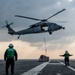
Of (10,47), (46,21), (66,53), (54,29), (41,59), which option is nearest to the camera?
(10,47)

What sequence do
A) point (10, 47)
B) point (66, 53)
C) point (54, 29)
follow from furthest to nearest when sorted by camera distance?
point (54, 29) → point (66, 53) → point (10, 47)

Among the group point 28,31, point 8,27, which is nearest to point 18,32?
point 28,31

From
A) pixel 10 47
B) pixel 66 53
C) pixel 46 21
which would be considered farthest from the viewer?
pixel 46 21

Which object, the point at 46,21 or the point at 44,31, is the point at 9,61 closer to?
the point at 44,31

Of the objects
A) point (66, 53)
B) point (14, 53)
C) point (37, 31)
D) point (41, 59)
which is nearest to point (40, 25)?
point (37, 31)

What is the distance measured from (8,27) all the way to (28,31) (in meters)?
20.9

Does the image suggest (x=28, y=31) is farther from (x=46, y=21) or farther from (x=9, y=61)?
(x=9, y=61)

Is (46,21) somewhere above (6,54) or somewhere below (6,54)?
above

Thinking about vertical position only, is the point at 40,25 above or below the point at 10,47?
above

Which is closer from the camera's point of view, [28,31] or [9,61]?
[9,61]

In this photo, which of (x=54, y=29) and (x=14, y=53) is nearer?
(x=14, y=53)

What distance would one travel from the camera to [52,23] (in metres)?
63.1

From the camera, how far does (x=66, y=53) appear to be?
4084 centimetres

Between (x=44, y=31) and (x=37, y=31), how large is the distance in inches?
57.7
